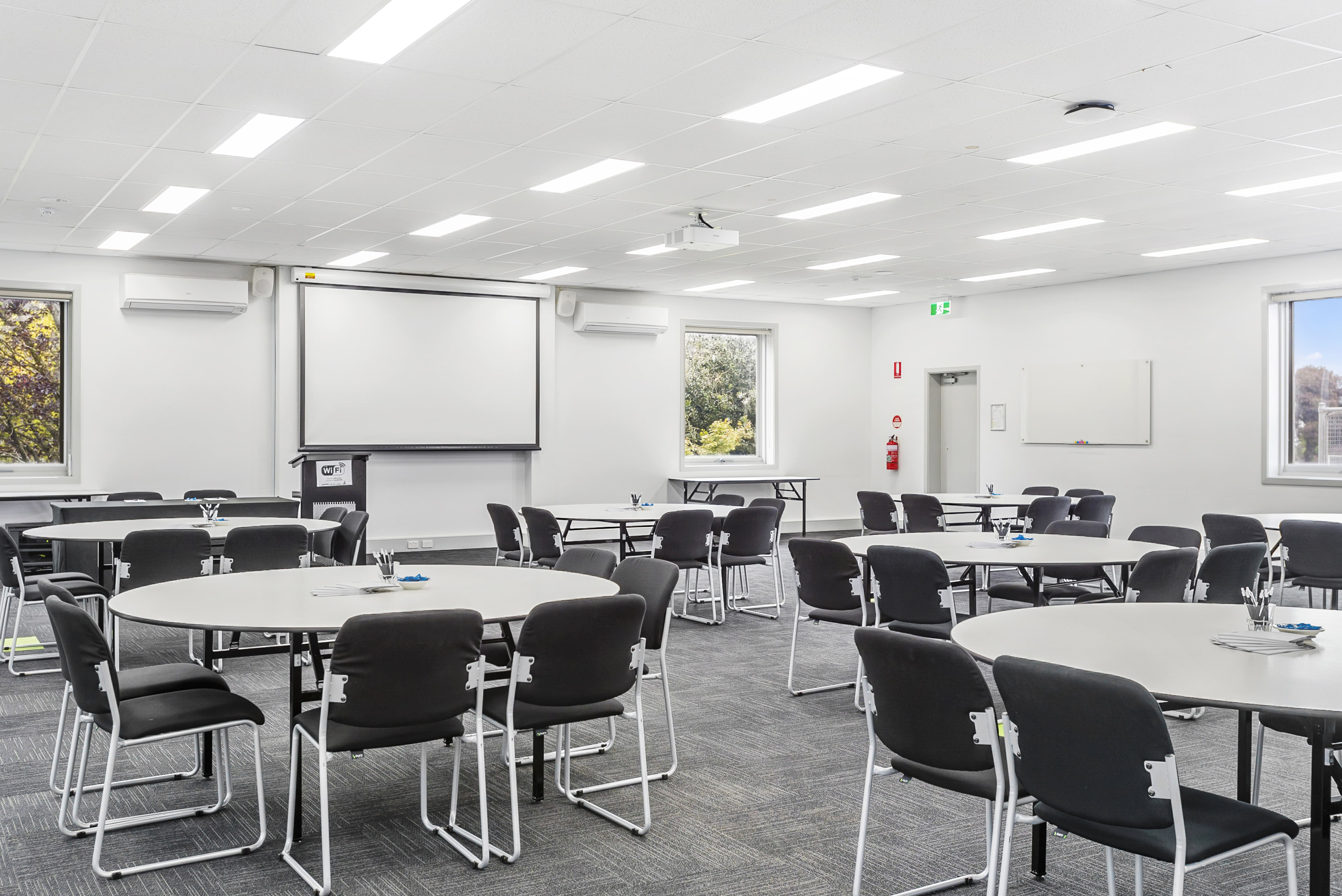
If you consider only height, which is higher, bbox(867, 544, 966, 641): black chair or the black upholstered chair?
bbox(867, 544, 966, 641): black chair

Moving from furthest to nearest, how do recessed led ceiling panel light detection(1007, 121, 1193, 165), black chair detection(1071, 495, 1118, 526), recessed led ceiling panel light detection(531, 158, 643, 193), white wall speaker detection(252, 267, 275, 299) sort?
white wall speaker detection(252, 267, 275, 299)
black chair detection(1071, 495, 1118, 526)
recessed led ceiling panel light detection(531, 158, 643, 193)
recessed led ceiling panel light detection(1007, 121, 1193, 165)

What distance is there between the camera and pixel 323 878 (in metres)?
3.06

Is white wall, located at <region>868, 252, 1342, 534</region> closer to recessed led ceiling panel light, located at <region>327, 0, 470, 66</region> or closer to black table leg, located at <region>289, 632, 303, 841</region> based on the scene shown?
recessed led ceiling panel light, located at <region>327, 0, 470, 66</region>

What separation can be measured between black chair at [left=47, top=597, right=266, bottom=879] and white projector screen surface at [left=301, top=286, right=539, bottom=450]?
7.68m

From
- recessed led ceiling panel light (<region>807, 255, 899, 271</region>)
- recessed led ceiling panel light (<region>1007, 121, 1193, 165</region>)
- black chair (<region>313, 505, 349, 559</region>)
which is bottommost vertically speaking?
black chair (<region>313, 505, 349, 559</region>)

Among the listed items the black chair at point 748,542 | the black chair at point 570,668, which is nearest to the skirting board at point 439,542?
the black chair at point 748,542

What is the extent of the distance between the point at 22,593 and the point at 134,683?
2.72 meters

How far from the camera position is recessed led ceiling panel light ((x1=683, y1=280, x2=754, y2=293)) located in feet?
39.7

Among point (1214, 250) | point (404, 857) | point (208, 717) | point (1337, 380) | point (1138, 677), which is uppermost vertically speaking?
point (1214, 250)

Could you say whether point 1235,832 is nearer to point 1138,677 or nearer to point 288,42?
point 1138,677

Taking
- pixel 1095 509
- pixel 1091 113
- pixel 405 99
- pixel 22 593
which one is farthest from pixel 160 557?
pixel 1095 509

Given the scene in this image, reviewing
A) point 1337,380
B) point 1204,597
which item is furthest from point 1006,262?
point 1204,597

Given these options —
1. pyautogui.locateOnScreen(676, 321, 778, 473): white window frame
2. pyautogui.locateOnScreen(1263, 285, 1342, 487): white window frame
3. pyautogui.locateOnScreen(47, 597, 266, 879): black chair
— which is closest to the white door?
pyautogui.locateOnScreen(676, 321, 778, 473): white window frame

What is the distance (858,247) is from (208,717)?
25.2 feet
